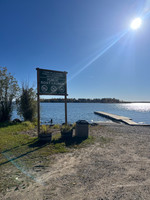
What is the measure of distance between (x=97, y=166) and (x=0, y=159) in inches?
106

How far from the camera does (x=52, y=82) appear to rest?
636cm

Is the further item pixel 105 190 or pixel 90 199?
pixel 105 190

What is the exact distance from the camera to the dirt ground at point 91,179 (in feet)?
6.90

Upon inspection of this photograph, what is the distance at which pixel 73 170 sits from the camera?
2.96 m

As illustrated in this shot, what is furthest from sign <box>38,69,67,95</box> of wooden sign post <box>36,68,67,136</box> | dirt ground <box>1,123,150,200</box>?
dirt ground <box>1,123,150,200</box>

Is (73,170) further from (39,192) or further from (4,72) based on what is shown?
(4,72)

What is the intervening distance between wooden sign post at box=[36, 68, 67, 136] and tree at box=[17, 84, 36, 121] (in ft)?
18.1

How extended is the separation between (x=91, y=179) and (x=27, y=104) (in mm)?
9662

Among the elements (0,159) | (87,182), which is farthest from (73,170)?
(0,159)

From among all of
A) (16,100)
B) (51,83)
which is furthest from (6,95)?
(51,83)

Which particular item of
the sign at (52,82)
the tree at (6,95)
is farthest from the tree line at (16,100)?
the sign at (52,82)

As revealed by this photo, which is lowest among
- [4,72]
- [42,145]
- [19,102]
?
[42,145]

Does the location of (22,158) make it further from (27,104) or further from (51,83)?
(27,104)

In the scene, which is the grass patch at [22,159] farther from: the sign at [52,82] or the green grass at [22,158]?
the sign at [52,82]
